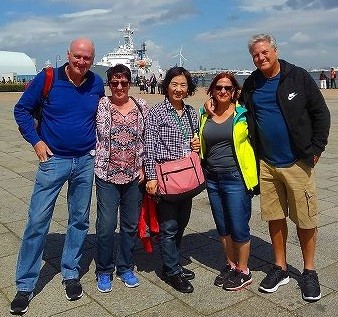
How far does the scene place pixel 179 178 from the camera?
11.8ft

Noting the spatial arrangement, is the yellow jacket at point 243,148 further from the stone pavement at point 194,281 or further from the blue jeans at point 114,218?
the stone pavement at point 194,281

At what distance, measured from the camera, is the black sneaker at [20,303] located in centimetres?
336

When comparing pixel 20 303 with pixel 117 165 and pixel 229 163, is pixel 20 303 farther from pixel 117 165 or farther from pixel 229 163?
pixel 229 163

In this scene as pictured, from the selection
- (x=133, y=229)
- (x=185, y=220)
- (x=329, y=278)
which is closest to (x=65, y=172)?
(x=133, y=229)

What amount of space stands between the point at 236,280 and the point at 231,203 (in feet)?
2.06

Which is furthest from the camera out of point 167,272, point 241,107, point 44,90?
point 167,272

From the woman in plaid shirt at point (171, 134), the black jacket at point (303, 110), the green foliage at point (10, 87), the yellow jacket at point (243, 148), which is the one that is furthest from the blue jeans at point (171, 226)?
the green foliage at point (10, 87)

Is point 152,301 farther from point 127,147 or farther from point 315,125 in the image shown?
point 315,125

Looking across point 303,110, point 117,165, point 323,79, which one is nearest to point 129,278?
point 117,165

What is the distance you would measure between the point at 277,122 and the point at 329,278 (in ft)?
4.64

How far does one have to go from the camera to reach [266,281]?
3.71 m

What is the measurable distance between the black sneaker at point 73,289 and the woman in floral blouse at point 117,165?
172 millimetres

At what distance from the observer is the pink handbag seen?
3609 millimetres

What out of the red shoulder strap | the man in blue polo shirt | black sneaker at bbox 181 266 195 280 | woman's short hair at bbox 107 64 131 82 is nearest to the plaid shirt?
woman's short hair at bbox 107 64 131 82
